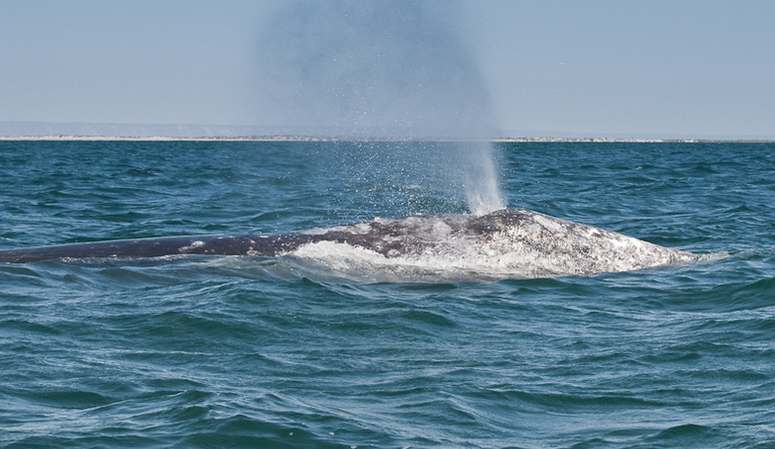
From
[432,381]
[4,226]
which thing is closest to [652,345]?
[432,381]

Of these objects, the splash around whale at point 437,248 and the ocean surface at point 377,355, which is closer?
the ocean surface at point 377,355

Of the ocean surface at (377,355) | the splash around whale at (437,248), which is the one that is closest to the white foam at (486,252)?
the splash around whale at (437,248)

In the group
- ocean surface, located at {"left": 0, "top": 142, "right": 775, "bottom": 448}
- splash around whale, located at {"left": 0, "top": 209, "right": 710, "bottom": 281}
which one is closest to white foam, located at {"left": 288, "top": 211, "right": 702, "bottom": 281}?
splash around whale, located at {"left": 0, "top": 209, "right": 710, "bottom": 281}

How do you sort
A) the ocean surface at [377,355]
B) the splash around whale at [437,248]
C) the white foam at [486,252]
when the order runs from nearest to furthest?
1. the ocean surface at [377,355]
2. the white foam at [486,252]
3. the splash around whale at [437,248]

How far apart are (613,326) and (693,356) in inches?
61.6

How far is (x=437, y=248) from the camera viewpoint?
47.8 feet

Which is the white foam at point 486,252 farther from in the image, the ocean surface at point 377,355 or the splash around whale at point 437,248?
the ocean surface at point 377,355

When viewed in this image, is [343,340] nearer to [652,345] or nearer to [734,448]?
[652,345]

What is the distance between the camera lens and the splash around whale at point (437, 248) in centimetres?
1430

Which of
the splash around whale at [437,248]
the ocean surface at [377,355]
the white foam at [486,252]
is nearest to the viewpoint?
the ocean surface at [377,355]

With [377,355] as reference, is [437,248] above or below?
above

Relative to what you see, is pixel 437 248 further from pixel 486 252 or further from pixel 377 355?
pixel 377 355

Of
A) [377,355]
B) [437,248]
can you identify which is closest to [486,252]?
[437,248]

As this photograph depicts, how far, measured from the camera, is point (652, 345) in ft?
32.2
